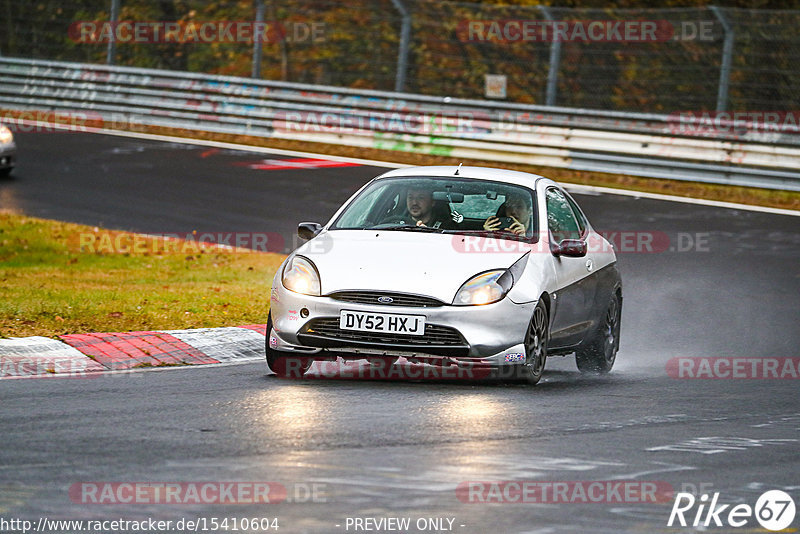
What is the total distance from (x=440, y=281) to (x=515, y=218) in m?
1.35

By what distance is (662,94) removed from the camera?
84.3 ft

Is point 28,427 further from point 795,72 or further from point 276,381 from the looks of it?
point 795,72

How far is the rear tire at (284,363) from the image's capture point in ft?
30.3

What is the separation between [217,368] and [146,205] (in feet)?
32.6

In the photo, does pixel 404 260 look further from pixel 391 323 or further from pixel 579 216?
pixel 579 216

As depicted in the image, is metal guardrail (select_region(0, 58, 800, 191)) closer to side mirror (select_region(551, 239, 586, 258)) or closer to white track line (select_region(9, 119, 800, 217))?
white track line (select_region(9, 119, 800, 217))

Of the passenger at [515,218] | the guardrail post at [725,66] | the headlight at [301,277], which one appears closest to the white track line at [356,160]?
the guardrail post at [725,66]

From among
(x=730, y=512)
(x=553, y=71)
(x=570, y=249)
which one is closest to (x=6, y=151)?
(x=553, y=71)

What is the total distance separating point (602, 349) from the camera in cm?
1088

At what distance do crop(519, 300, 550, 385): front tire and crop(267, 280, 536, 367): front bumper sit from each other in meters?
0.10

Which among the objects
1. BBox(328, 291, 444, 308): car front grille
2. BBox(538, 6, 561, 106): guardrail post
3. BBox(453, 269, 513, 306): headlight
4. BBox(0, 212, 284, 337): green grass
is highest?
BBox(538, 6, 561, 106): guardrail post

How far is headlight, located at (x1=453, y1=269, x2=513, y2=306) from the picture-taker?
8.83 metres

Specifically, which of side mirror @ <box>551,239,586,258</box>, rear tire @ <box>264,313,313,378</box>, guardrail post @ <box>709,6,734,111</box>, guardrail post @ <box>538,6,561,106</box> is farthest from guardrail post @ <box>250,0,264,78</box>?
rear tire @ <box>264,313,313,378</box>

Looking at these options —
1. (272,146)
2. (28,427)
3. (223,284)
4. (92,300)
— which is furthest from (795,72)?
(28,427)
